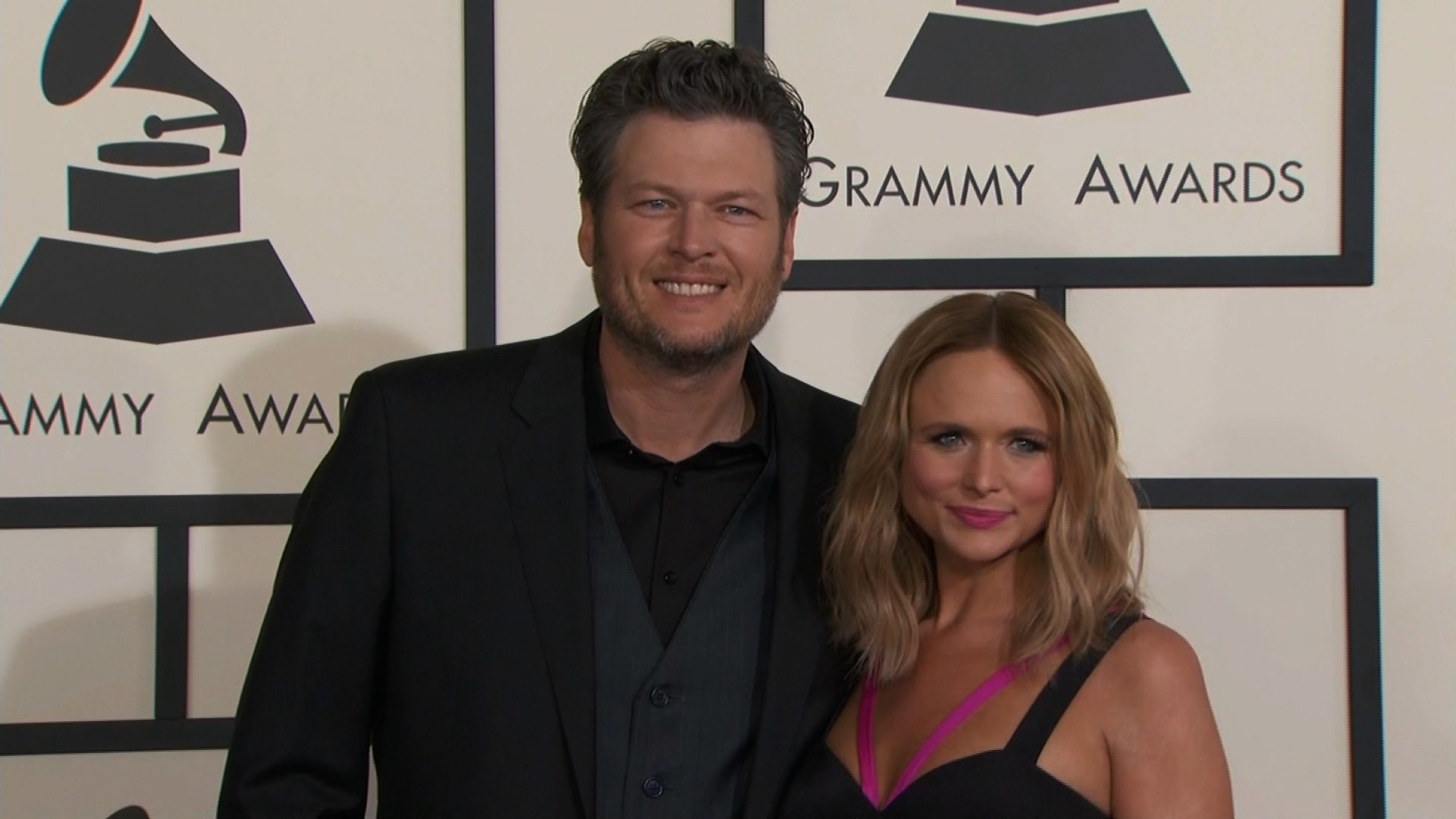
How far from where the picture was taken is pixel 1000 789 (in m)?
1.51

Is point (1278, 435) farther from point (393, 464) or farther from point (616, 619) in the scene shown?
point (393, 464)

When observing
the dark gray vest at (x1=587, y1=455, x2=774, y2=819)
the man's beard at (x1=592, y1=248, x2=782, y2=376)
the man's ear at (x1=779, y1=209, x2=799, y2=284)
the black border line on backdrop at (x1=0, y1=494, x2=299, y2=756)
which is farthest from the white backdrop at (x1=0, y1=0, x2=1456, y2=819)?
the dark gray vest at (x1=587, y1=455, x2=774, y2=819)

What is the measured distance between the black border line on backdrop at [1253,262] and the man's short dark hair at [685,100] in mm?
605

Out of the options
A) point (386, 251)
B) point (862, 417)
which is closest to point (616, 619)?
point (862, 417)

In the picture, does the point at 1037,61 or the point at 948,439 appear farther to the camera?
the point at 1037,61

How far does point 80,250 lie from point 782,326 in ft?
3.73

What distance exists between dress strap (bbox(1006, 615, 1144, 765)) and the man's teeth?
58 cm

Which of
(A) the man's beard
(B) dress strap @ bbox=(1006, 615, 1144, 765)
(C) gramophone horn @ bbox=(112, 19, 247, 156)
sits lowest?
(B) dress strap @ bbox=(1006, 615, 1144, 765)

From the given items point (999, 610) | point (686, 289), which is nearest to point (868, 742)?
point (999, 610)

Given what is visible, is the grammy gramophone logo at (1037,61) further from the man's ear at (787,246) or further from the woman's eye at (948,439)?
the woman's eye at (948,439)

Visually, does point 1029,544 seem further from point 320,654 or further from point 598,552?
point 320,654

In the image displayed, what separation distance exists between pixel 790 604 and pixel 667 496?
188 mm

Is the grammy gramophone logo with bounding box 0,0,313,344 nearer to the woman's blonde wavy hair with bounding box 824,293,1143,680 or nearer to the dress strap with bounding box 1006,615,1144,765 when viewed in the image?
the woman's blonde wavy hair with bounding box 824,293,1143,680

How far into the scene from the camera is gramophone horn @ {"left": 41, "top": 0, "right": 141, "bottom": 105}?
232cm
